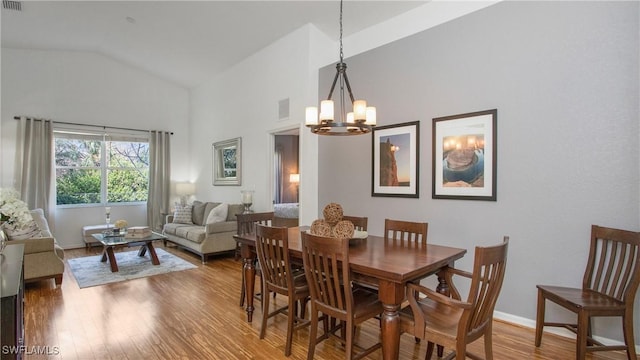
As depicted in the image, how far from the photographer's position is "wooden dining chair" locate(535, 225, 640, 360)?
2123 millimetres

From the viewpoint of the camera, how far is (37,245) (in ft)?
12.2

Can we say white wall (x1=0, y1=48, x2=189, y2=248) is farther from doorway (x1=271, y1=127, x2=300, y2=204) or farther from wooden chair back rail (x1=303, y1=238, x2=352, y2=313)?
wooden chair back rail (x1=303, y1=238, x2=352, y2=313)

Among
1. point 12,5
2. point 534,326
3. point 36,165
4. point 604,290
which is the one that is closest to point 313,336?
point 534,326

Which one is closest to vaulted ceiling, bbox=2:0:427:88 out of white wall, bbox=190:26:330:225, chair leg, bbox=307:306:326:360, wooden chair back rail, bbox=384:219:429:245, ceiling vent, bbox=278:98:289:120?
white wall, bbox=190:26:330:225

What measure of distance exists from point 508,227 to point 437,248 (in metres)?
0.96

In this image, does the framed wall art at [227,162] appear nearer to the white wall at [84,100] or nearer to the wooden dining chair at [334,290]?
the white wall at [84,100]

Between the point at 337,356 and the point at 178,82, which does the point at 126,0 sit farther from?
the point at 337,356

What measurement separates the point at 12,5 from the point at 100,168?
3.21 m

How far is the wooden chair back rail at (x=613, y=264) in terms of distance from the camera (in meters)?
2.21

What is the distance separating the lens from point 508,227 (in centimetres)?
295

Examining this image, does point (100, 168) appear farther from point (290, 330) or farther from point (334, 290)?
point (334, 290)

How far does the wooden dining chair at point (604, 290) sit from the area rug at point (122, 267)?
14.6 ft

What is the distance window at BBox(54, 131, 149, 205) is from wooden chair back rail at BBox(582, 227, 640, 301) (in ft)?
25.2

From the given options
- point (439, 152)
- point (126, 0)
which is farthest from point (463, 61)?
point (126, 0)
